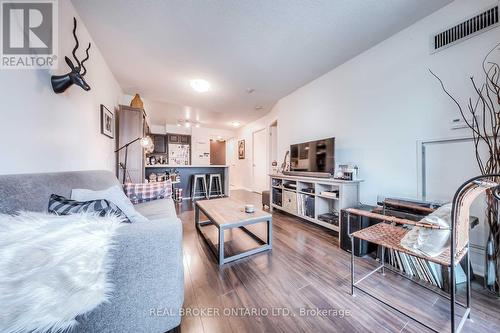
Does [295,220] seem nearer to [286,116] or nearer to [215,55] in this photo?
[286,116]

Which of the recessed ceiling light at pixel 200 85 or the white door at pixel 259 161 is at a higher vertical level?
the recessed ceiling light at pixel 200 85

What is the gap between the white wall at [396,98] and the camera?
61.4 inches

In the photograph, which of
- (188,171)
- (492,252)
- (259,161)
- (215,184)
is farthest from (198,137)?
(492,252)

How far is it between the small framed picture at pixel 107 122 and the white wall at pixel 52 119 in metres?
0.10

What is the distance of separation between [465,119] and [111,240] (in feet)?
8.80

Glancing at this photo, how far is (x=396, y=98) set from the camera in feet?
6.50

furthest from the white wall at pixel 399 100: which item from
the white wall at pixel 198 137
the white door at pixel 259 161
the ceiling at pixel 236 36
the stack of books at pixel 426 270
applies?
the white wall at pixel 198 137

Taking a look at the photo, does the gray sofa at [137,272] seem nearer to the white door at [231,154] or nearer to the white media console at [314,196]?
the white media console at [314,196]

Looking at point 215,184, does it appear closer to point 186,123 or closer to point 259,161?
point 259,161

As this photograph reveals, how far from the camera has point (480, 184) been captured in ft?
2.83

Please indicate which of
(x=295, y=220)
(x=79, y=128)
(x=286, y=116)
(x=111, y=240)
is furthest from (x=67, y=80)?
(x=286, y=116)

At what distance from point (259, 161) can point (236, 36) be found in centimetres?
383

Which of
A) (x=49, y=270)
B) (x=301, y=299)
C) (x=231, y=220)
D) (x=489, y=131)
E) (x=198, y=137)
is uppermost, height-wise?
(x=198, y=137)

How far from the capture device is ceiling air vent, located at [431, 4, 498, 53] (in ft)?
4.56
